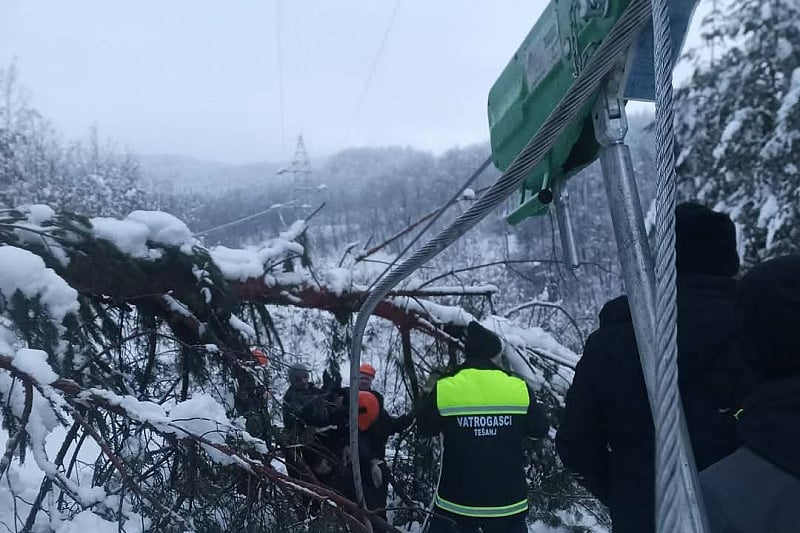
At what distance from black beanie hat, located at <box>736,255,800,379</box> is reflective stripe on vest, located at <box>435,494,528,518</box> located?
2.36 meters

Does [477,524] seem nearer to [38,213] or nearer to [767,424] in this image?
[767,424]

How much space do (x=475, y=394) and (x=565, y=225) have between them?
79.6 inches

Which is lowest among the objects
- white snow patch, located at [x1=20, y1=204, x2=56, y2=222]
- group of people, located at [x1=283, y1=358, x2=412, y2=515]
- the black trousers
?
the black trousers

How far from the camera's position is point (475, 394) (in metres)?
3.16

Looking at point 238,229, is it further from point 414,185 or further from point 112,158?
point 414,185

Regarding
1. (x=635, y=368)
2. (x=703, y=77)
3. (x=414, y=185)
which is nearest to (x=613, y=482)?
(x=635, y=368)

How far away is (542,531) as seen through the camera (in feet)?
14.0

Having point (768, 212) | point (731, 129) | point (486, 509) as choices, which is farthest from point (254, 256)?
point (731, 129)

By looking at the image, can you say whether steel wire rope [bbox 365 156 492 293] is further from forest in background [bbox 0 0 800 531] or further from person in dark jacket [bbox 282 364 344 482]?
person in dark jacket [bbox 282 364 344 482]

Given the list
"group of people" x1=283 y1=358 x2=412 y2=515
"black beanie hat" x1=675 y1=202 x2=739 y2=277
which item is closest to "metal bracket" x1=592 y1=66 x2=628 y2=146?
"black beanie hat" x1=675 y1=202 x2=739 y2=277

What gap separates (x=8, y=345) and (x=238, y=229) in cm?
433

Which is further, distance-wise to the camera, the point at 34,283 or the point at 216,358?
the point at 216,358

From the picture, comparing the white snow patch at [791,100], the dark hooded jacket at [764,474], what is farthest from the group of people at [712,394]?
the white snow patch at [791,100]

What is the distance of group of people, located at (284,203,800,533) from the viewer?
3.33ft
